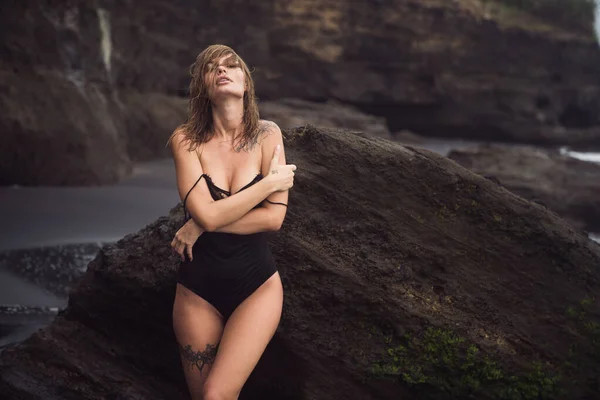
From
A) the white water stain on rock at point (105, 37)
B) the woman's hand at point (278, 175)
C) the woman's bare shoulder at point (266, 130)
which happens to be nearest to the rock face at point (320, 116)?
the white water stain on rock at point (105, 37)

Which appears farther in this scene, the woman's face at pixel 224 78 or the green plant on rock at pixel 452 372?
the green plant on rock at pixel 452 372

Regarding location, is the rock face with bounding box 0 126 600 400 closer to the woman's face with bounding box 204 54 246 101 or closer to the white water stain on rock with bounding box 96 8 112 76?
the woman's face with bounding box 204 54 246 101

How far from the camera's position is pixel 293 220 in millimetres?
4352

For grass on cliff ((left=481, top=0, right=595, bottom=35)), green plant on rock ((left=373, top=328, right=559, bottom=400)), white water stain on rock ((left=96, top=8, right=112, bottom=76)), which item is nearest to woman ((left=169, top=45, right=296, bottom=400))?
green plant on rock ((left=373, top=328, right=559, bottom=400))

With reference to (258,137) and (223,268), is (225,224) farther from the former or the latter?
(258,137)

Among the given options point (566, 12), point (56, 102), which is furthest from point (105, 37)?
point (566, 12)

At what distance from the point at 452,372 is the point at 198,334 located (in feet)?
5.23

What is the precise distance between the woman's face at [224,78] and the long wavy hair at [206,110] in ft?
0.05

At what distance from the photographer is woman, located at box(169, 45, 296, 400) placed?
10.4ft

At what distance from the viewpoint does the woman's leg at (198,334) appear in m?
3.23

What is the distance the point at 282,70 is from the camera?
24.1m

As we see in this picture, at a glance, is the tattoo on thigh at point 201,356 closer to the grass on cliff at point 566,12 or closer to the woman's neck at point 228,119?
the woman's neck at point 228,119

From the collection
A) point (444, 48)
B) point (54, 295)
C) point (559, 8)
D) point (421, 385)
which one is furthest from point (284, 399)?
point (559, 8)

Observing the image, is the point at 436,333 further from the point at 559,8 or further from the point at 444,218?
the point at 559,8
